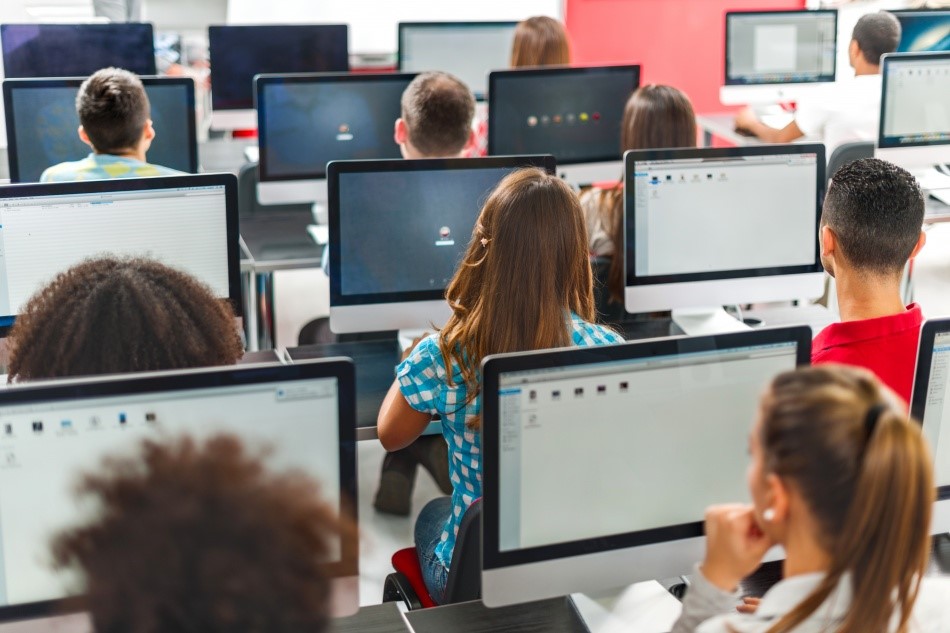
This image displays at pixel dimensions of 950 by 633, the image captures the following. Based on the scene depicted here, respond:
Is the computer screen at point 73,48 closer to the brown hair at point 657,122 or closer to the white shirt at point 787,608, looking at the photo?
the brown hair at point 657,122

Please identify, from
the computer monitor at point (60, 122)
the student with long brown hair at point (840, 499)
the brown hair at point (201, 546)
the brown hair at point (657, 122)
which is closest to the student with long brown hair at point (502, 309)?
the student with long brown hair at point (840, 499)

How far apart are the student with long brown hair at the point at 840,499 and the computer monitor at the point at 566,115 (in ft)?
9.69

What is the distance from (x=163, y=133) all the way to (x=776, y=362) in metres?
2.67

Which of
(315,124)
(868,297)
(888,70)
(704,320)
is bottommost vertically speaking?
(704,320)

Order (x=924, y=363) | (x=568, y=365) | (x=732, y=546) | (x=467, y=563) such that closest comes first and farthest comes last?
(x=732, y=546) → (x=568, y=365) → (x=924, y=363) → (x=467, y=563)

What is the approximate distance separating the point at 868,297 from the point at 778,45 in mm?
4060

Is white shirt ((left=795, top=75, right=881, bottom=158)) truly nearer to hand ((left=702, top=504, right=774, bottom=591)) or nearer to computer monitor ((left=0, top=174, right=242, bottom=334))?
computer monitor ((left=0, top=174, right=242, bottom=334))

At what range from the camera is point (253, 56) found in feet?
14.9

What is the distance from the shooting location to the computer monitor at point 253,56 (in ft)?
14.8

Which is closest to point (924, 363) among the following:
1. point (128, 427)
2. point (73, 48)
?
point (128, 427)

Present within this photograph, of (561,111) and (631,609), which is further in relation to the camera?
(561,111)

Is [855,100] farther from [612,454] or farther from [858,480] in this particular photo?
[858,480]

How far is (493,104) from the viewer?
406cm

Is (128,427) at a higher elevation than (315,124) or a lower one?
lower
